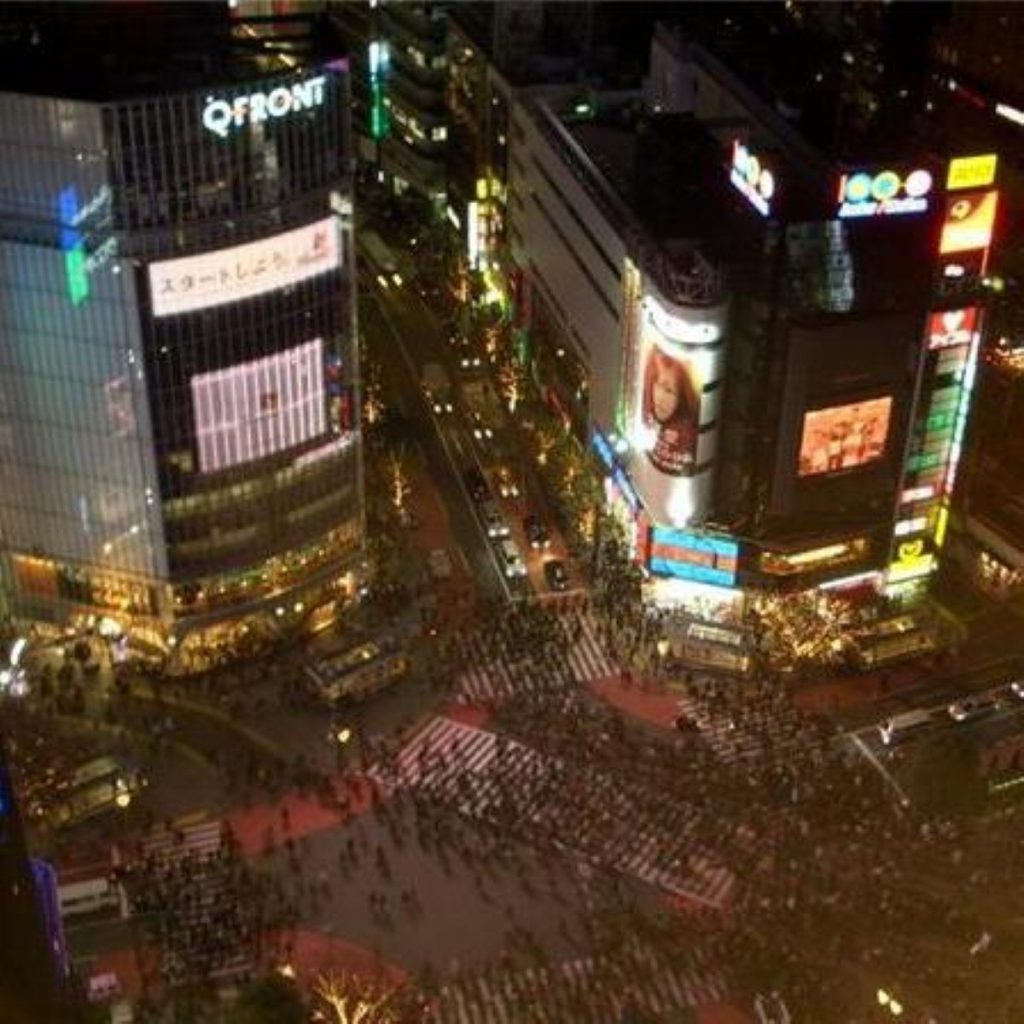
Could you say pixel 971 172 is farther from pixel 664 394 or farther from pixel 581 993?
pixel 581 993

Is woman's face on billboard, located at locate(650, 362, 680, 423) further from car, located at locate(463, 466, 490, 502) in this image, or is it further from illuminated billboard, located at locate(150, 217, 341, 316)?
illuminated billboard, located at locate(150, 217, 341, 316)

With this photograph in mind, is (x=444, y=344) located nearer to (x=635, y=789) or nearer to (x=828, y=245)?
(x=828, y=245)

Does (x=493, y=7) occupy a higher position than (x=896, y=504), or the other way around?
(x=493, y=7)

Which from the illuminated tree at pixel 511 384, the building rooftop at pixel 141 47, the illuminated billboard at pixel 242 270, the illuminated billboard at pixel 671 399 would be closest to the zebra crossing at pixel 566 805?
the illuminated billboard at pixel 671 399

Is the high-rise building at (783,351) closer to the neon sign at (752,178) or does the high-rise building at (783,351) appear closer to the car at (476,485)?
the neon sign at (752,178)

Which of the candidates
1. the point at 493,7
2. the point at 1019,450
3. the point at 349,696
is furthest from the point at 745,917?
the point at 493,7
